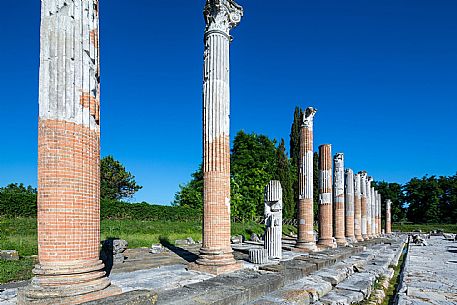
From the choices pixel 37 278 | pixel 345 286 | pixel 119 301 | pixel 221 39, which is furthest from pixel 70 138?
pixel 345 286

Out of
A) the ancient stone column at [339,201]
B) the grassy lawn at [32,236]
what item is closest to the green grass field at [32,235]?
the grassy lawn at [32,236]

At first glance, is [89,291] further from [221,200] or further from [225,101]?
[225,101]

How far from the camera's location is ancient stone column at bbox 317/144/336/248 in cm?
1958

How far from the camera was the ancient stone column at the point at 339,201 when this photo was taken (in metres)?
22.6

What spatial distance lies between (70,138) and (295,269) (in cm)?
668

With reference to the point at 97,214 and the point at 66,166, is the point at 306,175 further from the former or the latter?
the point at 66,166

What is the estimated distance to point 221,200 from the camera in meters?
10.7

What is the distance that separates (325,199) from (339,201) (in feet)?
12.9

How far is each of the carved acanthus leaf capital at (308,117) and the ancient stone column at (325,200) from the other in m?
3.03

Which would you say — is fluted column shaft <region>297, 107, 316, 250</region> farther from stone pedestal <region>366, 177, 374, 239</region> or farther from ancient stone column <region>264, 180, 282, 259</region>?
stone pedestal <region>366, 177, 374, 239</region>

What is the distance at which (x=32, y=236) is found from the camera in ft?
58.4

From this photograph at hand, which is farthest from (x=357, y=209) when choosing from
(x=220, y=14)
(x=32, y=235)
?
(x=32, y=235)

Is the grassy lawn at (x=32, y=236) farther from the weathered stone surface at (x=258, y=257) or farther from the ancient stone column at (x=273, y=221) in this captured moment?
the ancient stone column at (x=273, y=221)

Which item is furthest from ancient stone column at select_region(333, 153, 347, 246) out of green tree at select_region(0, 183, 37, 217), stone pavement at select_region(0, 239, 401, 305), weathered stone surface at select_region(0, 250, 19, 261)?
green tree at select_region(0, 183, 37, 217)
